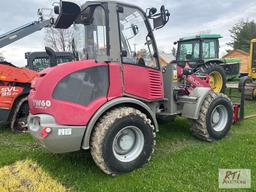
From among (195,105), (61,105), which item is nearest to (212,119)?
(195,105)

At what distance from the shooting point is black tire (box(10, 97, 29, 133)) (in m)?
6.82

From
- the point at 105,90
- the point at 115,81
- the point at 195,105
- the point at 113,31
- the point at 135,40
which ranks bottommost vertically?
the point at 195,105

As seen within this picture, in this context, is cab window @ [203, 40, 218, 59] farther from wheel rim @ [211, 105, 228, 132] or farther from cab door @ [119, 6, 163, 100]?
cab door @ [119, 6, 163, 100]

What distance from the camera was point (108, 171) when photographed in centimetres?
404

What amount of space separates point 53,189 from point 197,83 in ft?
12.0

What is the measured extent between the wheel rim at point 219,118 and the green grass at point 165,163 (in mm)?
279

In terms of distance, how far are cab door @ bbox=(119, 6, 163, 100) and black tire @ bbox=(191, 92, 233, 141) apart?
1043mm

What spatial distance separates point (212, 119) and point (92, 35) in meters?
2.85

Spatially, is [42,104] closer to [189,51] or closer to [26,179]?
[26,179]

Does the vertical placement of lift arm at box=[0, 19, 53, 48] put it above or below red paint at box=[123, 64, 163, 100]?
above

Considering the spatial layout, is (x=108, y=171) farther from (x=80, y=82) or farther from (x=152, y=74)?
(x=152, y=74)

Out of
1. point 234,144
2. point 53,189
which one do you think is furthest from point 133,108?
point 234,144

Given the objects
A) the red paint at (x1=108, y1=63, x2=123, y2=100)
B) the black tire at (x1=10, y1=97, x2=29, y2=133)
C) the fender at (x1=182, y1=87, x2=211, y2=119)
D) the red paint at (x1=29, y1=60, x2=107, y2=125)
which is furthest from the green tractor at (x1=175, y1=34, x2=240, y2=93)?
the red paint at (x1=29, y1=60, x2=107, y2=125)

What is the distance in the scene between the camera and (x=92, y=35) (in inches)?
174
